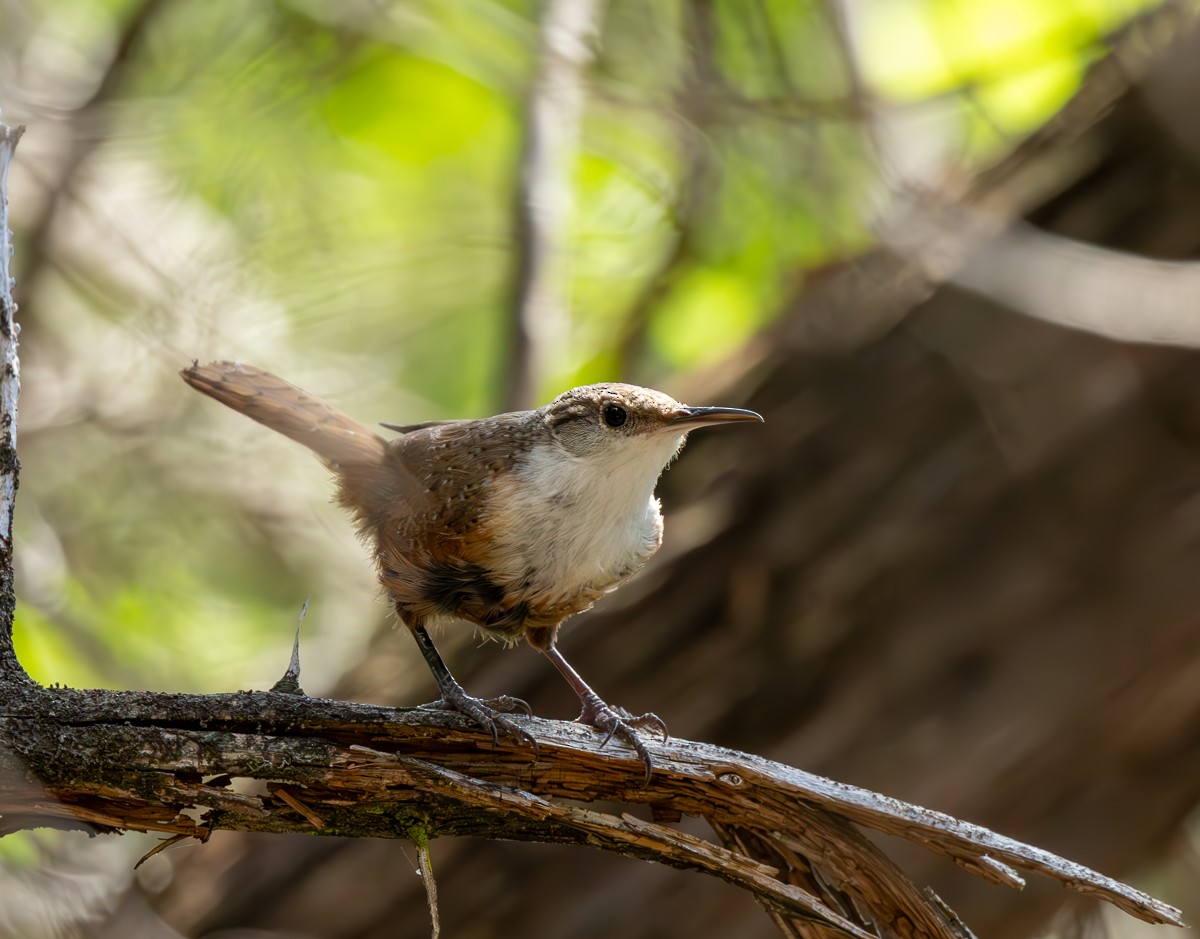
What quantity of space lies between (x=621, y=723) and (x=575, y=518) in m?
0.63

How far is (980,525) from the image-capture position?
4.91 m

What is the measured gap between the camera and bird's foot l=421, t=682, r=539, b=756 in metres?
2.41

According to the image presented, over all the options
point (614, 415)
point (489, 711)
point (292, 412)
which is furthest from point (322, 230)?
point (489, 711)

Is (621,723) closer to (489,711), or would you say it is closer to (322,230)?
(489,711)

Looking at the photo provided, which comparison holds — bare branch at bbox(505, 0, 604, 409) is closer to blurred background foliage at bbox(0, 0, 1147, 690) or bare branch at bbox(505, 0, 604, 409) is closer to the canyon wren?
blurred background foliage at bbox(0, 0, 1147, 690)

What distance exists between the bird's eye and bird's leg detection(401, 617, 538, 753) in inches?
31.2

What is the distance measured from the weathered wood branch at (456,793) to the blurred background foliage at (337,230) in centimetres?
266

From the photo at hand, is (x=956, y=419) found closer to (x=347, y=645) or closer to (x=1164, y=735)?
(x=1164, y=735)

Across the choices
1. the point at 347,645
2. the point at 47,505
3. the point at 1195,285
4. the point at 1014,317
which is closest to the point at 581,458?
the point at 1195,285

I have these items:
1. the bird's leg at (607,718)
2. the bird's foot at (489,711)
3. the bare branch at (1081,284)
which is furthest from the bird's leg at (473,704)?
the bare branch at (1081,284)

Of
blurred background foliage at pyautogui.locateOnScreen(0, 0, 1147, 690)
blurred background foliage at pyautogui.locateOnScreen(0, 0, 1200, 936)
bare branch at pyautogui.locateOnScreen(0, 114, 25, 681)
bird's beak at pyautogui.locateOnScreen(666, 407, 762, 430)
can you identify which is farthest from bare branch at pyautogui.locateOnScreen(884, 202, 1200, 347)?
bare branch at pyautogui.locateOnScreen(0, 114, 25, 681)

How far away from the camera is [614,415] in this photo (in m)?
3.32

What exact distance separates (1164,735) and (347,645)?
396cm

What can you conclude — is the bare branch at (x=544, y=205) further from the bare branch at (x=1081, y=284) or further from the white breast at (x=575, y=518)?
the white breast at (x=575, y=518)
